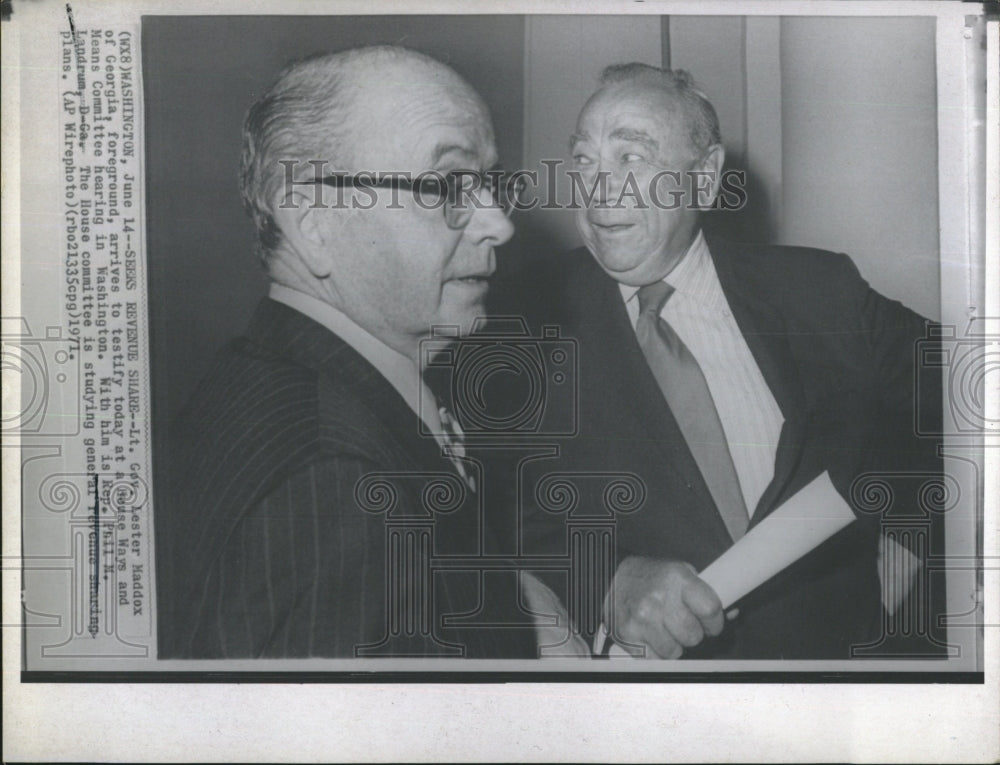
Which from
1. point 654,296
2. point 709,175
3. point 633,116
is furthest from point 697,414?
point 633,116

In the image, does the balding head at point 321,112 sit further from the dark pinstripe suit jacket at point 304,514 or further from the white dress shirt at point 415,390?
the dark pinstripe suit jacket at point 304,514

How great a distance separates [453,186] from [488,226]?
0.39 feet

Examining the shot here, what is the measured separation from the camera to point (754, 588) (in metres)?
2.04

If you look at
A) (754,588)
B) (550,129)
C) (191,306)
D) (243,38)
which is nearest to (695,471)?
(754,588)

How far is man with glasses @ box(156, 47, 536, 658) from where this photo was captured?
2.01 meters

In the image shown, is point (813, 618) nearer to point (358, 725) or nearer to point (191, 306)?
point (358, 725)

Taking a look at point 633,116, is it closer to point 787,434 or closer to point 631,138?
point 631,138

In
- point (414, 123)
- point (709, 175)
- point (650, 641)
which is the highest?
point (414, 123)

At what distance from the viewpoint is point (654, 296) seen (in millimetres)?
2076

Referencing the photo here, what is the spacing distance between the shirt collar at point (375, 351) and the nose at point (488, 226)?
0.32 meters

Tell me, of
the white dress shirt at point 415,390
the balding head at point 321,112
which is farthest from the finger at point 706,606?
the balding head at point 321,112

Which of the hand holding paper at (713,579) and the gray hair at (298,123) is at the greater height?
the gray hair at (298,123)

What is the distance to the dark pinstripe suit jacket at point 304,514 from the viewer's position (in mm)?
2000

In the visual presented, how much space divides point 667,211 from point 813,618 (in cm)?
98
